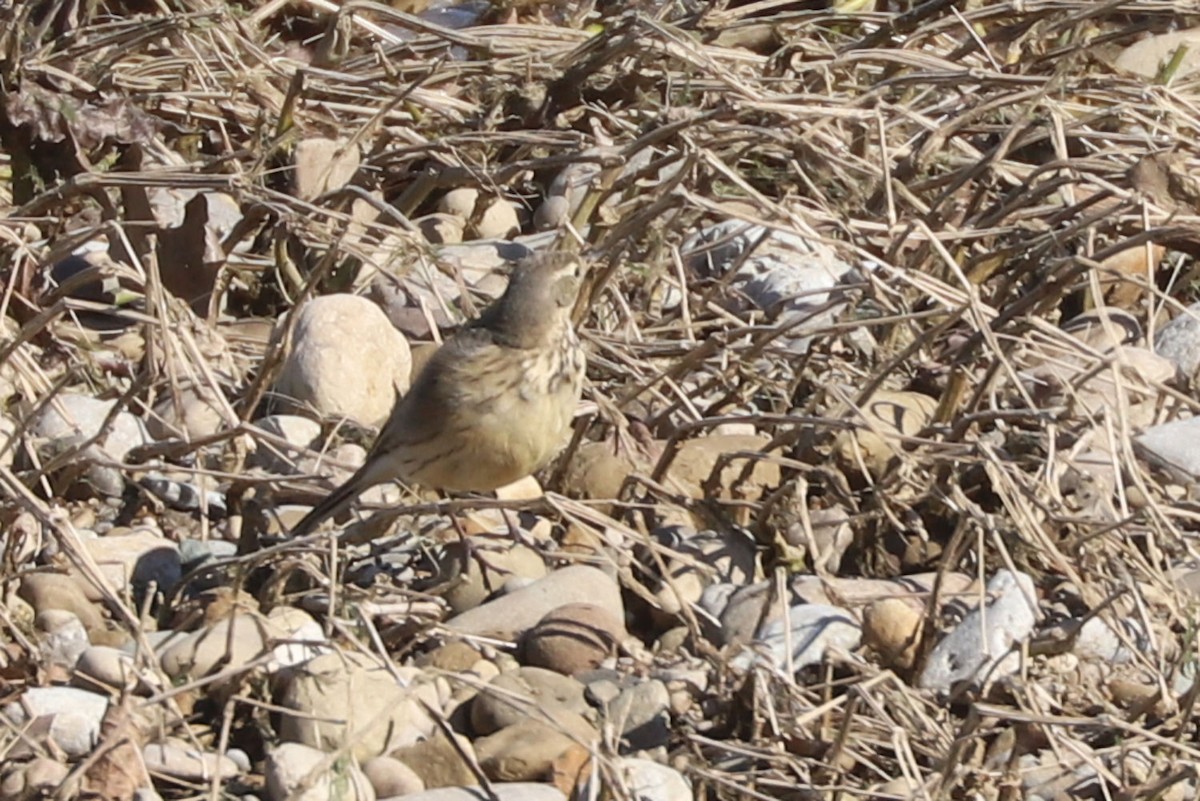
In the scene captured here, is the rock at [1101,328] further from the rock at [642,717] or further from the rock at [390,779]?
the rock at [390,779]

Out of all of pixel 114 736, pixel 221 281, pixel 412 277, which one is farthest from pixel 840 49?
pixel 114 736

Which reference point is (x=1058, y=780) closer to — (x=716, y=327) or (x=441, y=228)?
(x=716, y=327)

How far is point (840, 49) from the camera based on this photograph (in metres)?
7.14

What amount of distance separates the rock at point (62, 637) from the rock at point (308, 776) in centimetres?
60

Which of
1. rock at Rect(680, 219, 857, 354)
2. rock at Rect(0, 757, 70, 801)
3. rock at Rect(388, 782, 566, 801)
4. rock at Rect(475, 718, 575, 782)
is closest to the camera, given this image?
rock at Rect(0, 757, 70, 801)

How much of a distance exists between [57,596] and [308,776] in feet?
3.49

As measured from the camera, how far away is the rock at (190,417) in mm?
5160

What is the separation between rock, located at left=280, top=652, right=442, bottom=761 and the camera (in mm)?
4180

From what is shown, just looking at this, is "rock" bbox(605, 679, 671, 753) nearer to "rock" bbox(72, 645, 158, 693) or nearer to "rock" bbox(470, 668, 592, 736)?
"rock" bbox(470, 668, 592, 736)

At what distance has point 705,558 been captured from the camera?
16.6ft

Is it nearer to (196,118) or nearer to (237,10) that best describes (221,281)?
(196,118)

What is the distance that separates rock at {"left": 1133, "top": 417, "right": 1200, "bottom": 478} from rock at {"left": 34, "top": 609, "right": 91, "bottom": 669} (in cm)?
240

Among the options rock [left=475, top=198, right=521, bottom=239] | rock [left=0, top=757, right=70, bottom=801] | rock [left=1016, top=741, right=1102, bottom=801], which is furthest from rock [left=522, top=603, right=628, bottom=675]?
rock [left=475, top=198, right=521, bottom=239]

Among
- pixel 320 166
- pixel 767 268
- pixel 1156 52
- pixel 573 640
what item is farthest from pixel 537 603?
pixel 1156 52
